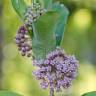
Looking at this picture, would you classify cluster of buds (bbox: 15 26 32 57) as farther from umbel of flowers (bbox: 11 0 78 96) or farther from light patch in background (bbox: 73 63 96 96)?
light patch in background (bbox: 73 63 96 96)

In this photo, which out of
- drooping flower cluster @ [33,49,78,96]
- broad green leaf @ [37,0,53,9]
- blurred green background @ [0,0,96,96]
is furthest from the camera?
blurred green background @ [0,0,96,96]

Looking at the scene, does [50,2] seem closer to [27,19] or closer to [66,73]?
[27,19]

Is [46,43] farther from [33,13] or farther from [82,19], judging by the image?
[82,19]

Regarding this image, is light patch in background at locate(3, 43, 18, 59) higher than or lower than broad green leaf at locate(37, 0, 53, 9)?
lower

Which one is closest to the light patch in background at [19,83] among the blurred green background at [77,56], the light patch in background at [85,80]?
the blurred green background at [77,56]

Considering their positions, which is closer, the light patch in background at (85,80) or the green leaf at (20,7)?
the green leaf at (20,7)

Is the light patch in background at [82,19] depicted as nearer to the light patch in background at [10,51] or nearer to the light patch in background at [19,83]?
the light patch in background at [10,51]

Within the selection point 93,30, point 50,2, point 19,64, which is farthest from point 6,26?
point 50,2

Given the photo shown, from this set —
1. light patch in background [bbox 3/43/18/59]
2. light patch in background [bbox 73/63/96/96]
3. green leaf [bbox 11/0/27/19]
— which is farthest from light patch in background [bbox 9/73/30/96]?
green leaf [bbox 11/0/27/19]

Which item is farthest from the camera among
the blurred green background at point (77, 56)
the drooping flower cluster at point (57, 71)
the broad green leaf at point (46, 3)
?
the blurred green background at point (77, 56)
